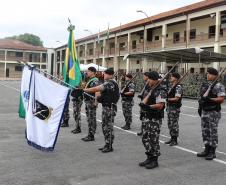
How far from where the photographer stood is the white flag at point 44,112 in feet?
22.2

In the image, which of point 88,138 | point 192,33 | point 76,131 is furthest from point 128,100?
point 192,33

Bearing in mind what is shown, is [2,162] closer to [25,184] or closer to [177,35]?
[25,184]

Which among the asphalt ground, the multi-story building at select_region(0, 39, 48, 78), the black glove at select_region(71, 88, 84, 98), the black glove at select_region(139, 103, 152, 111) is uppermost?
the multi-story building at select_region(0, 39, 48, 78)

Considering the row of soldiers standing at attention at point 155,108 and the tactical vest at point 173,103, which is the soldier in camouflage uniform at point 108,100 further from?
the tactical vest at point 173,103

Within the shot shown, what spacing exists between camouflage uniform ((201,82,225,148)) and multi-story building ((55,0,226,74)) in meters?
22.9

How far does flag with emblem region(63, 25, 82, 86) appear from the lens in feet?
31.3

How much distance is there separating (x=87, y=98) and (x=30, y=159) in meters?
2.47

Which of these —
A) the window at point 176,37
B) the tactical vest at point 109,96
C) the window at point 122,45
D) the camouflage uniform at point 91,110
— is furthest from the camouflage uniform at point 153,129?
the window at point 122,45

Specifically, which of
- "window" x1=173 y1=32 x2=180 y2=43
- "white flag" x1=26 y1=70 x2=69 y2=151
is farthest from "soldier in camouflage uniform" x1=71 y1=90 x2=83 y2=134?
"window" x1=173 y1=32 x2=180 y2=43

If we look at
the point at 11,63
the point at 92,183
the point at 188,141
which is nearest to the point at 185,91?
the point at 188,141

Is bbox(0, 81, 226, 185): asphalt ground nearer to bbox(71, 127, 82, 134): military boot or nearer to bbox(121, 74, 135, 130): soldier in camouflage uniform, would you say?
bbox(71, 127, 82, 134): military boot

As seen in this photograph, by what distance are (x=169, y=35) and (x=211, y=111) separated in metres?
37.0

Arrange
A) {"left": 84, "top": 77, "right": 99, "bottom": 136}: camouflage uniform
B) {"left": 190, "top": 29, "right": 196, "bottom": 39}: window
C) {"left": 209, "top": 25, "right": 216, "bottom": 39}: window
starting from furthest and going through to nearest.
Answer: {"left": 190, "top": 29, "right": 196, "bottom": 39}: window, {"left": 209, "top": 25, "right": 216, "bottom": 39}: window, {"left": 84, "top": 77, "right": 99, "bottom": 136}: camouflage uniform

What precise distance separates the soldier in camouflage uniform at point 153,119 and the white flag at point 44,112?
62.9 inches
